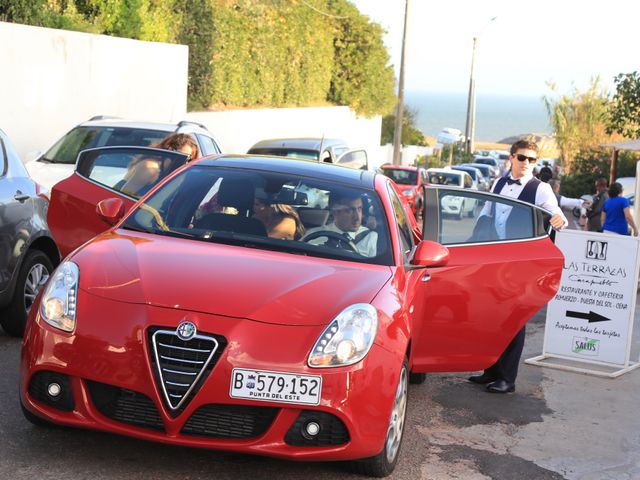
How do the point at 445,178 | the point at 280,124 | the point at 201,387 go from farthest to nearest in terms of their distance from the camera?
the point at 445,178
the point at 280,124
the point at 201,387

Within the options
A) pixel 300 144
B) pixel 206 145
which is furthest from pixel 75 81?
pixel 206 145

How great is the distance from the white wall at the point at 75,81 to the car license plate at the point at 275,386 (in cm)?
1398

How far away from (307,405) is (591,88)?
161 ft

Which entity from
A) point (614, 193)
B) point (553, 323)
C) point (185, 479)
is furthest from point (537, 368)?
point (614, 193)

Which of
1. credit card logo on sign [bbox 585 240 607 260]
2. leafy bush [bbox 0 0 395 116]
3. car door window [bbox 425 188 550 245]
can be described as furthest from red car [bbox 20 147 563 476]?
leafy bush [bbox 0 0 395 116]

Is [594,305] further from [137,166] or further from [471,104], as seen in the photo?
[471,104]

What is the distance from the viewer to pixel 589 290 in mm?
9875

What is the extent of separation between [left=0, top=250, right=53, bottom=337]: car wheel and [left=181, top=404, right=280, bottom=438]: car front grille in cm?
333

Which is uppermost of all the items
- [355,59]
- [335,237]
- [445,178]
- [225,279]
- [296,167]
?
[355,59]

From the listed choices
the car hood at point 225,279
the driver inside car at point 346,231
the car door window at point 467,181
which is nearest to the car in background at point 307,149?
the driver inside car at point 346,231

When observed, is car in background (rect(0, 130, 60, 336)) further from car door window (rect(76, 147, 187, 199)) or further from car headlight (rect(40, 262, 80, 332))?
car headlight (rect(40, 262, 80, 332))

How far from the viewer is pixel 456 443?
6.60 m

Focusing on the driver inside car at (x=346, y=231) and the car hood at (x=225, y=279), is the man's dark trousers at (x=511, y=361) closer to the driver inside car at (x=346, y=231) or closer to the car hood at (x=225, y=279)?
the driver inside car at (x=346, y=231)

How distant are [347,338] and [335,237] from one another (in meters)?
1.21
